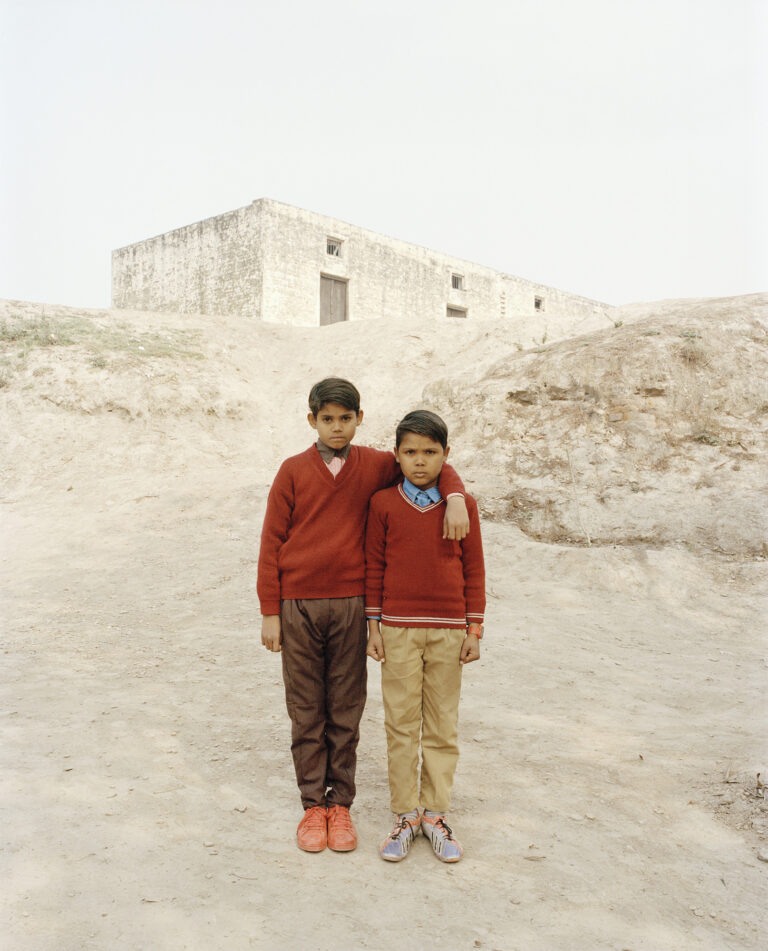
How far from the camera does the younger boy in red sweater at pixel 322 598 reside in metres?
2.64

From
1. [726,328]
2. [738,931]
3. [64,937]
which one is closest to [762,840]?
[738,931]

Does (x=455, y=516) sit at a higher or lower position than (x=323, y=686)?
higher

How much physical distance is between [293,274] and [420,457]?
1661 cm

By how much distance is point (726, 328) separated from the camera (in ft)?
32.1

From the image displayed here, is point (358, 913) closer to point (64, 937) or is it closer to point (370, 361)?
point (64, 937)

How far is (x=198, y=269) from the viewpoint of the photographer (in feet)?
63.1

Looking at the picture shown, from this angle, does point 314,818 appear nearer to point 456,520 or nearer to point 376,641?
point 376,641

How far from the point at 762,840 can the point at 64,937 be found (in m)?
2.40

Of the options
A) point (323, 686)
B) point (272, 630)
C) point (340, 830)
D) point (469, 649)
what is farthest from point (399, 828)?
point (272, 630)

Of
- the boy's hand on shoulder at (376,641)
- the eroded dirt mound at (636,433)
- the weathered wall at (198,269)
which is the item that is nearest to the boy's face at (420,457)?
the boy's hand on shoulder at (376,641)

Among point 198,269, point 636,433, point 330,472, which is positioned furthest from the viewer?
point 198,269

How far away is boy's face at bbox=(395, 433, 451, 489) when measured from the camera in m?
2.59

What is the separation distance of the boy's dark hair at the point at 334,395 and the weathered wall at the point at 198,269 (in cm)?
1585

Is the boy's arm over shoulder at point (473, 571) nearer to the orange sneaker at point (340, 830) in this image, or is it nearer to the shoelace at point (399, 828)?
the shoelace at point (399, 828)
